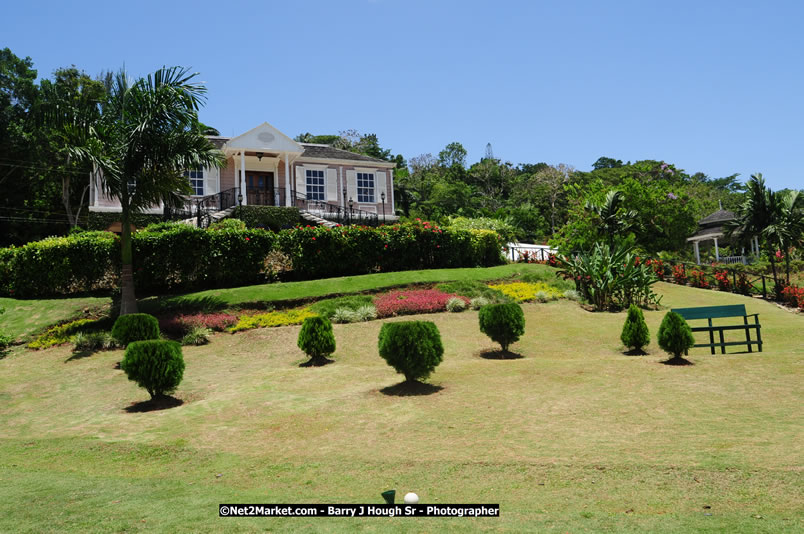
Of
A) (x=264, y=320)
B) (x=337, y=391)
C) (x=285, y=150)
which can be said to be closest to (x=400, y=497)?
(x=337, y=391)

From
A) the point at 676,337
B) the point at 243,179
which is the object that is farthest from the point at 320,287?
the point at 243,179

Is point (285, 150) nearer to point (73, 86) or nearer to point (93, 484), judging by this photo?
point (73, 86)

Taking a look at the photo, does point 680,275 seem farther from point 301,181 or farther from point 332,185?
point 301,181

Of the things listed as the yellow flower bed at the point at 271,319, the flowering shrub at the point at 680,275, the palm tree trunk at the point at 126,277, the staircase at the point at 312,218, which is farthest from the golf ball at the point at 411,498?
the flowering shrub at the point at 680,275

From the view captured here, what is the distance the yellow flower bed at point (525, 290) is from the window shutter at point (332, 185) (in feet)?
52.7

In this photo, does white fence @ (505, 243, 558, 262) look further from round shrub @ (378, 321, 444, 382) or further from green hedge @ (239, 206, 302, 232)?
round shrub @ (378, 321, 444, 382)

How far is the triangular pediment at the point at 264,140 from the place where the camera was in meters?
31.8

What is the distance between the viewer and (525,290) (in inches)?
829

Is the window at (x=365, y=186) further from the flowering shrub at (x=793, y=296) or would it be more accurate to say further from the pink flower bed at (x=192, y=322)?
the flowering shrub at (x=793, y=296)

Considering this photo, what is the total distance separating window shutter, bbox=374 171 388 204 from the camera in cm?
3662

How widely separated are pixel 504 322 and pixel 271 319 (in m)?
7.43

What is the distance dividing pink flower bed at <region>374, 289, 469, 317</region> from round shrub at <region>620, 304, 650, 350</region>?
6406 mm

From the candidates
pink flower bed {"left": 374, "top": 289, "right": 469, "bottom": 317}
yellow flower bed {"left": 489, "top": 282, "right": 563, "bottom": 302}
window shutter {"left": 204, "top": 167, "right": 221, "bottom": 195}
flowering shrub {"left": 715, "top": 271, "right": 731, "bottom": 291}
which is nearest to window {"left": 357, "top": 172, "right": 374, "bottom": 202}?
window shutter {"left": 204, "top": 167, "right": 221, "bottom": 195}

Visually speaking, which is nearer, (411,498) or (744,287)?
(411,498)
